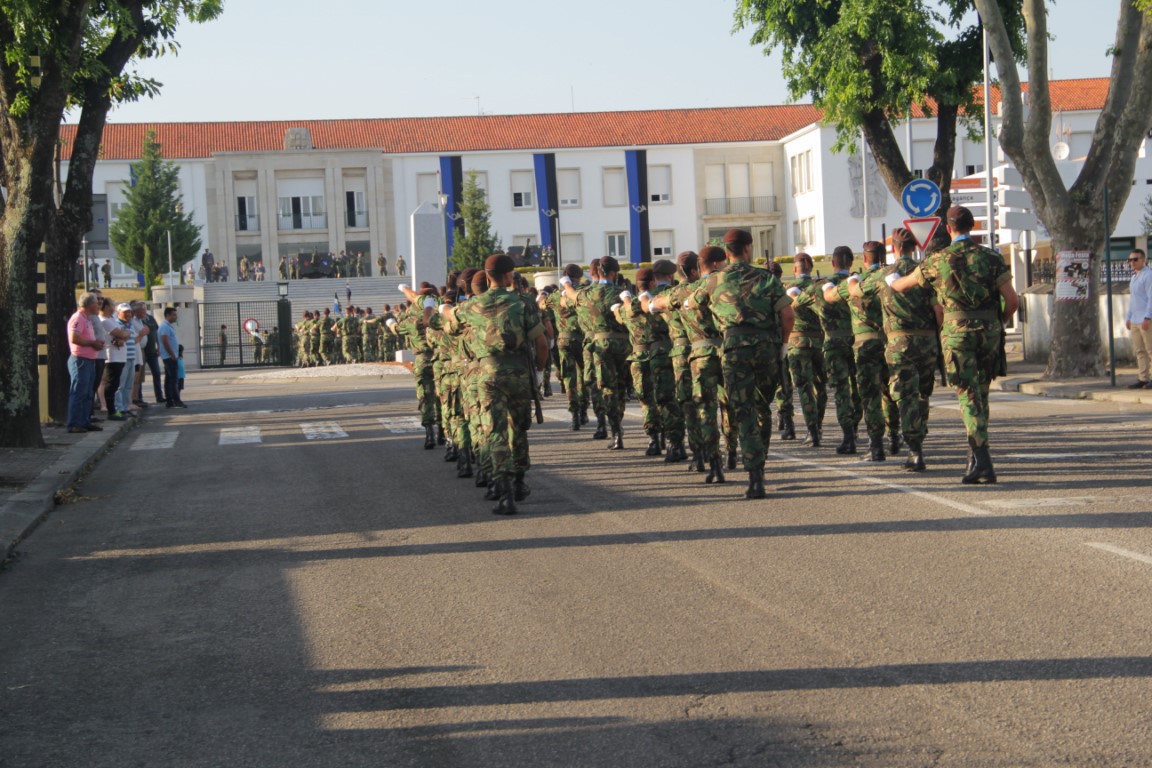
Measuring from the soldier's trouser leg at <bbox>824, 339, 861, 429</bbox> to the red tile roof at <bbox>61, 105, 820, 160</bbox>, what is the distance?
223 feet

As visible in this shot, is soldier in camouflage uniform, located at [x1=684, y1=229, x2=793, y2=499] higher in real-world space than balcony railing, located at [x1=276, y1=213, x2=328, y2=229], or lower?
lower

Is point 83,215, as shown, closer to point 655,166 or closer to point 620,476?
point 620,476

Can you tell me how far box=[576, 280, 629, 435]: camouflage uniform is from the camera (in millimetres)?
15516

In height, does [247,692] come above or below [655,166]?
below

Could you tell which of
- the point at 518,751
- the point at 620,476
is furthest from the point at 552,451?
the point at 518,751

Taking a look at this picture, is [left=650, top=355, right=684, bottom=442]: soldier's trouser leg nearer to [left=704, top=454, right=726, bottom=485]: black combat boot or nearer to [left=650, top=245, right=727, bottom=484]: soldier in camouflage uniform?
[left=650, top=245, right=727, bottom=484]: soldier in camouflage uniform

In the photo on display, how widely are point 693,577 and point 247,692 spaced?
277 cm

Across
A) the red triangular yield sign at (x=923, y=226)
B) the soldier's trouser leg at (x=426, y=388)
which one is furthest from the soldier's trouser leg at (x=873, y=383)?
the red triangular yield sign at (x=923, y=226)

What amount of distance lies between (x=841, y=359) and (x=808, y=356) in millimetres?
656

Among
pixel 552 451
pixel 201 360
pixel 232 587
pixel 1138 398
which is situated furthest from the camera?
pixel 201 360

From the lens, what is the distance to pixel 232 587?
334 inches

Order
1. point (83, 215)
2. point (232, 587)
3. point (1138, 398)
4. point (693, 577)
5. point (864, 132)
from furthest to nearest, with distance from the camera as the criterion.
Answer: point (864, 132), point (83, 215), point (1138, 398), point (232, 587), point (693, 577)

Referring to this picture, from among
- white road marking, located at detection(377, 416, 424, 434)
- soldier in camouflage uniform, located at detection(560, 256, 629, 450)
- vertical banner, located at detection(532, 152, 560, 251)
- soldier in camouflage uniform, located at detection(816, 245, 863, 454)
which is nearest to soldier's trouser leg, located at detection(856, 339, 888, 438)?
soldier in camouflage uniform, located at detection(816, 245, 863, 454)

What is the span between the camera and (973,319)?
36.4ft
